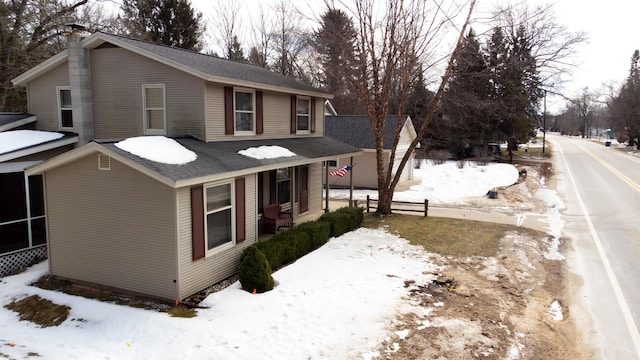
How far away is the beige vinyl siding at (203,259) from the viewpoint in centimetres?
988

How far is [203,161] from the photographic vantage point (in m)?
11.0

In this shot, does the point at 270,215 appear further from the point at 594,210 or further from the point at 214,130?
the point at 594,210

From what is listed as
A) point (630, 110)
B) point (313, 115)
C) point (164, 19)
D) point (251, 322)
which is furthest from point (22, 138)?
point (630, 110)

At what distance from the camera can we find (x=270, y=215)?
15.8 meters

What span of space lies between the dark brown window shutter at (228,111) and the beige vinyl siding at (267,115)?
0.41ft

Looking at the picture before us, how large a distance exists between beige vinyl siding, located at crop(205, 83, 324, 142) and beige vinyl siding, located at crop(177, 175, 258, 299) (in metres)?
2.12

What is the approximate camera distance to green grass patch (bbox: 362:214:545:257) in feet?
48.2

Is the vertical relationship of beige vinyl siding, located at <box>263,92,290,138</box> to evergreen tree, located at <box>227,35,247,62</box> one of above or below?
below

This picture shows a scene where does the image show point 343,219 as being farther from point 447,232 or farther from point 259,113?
point 259,113

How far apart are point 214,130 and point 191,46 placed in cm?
2896

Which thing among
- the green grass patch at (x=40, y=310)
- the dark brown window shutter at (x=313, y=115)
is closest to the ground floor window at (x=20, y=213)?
the green grass patch at (x=40, y=310)

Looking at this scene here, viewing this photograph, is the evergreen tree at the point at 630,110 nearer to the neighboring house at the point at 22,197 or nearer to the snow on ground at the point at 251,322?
the snow on ground at the point at 251,322

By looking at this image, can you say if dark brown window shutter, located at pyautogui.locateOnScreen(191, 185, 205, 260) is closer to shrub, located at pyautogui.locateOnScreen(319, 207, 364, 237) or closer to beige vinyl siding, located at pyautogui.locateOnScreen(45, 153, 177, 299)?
beige vinyl siding, located at pyautogui.locateOnScreen(45, 153, 177, 299)

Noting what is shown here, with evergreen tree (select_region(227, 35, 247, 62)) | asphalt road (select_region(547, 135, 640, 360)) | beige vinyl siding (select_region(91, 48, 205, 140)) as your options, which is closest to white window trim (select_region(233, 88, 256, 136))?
beige vinyl siding (select_region(91, 48, 205, 140))
